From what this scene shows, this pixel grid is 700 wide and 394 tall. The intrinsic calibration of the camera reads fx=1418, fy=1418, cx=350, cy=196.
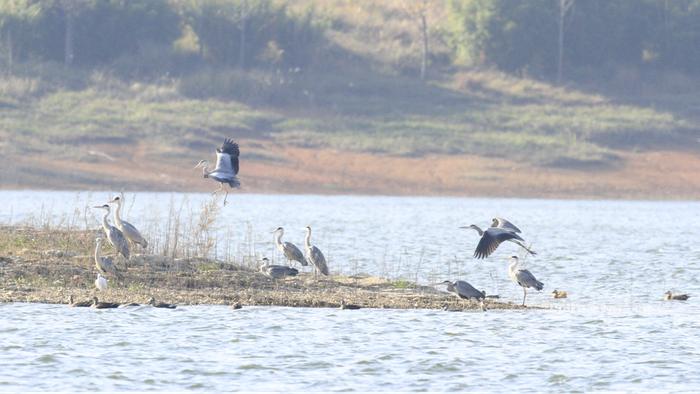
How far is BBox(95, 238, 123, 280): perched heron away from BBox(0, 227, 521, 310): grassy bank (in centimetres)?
10

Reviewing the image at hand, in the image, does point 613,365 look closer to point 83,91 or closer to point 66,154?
point 66,154

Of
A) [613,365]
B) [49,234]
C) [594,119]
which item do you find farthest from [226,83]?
[613,365]

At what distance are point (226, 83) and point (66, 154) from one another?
32.3 feet

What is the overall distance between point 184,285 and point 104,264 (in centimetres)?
105

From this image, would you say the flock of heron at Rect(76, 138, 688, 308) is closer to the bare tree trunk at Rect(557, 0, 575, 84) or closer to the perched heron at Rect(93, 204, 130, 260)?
the perched heron at Rect(93, 204, 130, 260)

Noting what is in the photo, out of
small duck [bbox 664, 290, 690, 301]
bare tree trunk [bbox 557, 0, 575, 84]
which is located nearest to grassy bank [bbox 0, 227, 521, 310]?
small duck [bbox 664, 290, 690, 301]

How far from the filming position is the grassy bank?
1742 cm

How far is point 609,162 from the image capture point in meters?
51.2

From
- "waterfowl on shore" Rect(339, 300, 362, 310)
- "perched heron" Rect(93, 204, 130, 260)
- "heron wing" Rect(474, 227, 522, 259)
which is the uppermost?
"heron wing" Rect(474, 227, 522, 259)

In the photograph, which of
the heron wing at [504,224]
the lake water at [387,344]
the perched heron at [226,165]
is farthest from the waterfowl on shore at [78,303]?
the heron wing at [504,224]

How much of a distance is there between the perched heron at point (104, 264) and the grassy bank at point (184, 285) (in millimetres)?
103

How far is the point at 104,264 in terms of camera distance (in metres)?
18.0

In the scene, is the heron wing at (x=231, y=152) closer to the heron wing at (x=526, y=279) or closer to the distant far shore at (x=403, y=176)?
the heron wing at (x=526, y=279)

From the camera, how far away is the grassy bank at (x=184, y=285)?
57.2ft
